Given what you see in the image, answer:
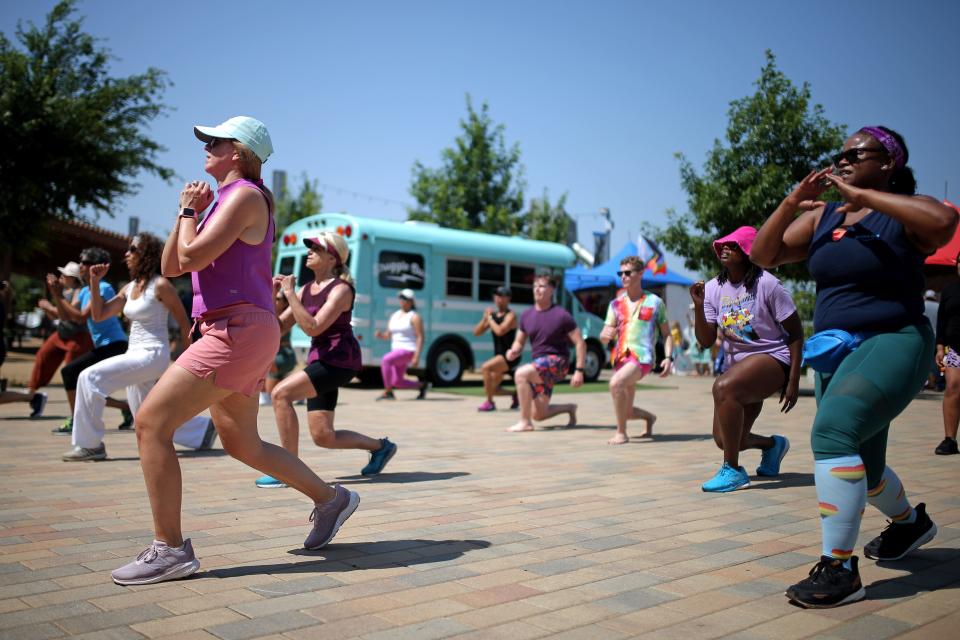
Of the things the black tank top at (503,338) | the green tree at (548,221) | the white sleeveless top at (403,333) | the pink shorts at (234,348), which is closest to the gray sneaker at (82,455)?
the pink shorts at (234,348)

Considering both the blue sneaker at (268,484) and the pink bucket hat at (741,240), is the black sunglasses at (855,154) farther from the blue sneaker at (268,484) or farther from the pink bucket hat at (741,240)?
the blue sneaker at (268,484)

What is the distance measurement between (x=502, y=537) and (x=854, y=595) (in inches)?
69.8

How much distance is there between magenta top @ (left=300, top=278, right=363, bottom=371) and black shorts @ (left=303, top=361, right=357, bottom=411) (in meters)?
0.04

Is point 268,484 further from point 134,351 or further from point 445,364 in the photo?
point 445,364

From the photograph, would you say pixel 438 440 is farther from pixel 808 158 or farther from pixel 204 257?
pixel 808 158

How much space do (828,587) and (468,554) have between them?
1616mm

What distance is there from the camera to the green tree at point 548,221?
130 feet

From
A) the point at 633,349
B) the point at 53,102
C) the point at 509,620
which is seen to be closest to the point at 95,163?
the point at 53,102

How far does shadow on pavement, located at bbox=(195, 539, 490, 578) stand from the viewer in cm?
392

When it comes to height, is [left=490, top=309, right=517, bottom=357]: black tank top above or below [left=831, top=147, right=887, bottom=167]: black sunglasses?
below

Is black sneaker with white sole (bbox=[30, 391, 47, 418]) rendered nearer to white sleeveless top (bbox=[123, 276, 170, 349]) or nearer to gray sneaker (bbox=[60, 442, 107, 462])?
gray sneaker (bbox=[60, 442, 107, 462])

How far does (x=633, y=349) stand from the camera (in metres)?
9.25

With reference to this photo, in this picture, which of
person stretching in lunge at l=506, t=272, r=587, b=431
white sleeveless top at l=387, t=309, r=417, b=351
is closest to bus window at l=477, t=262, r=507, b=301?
white sleeveless top at l=387, t=309, r=417, b=351

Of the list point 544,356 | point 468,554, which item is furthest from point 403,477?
point 544,356
